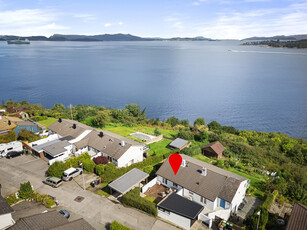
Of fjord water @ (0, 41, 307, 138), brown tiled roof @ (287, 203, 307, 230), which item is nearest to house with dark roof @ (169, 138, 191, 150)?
brown tiled roof @ (287, 203, 307, 230)

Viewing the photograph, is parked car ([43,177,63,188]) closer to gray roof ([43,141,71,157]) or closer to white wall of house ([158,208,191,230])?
gray roof ([43,141,71,157])

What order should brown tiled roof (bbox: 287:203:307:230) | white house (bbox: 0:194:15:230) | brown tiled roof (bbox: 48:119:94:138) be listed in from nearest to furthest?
brown tiled roof (bbox: 287:203:307:230) < white house (bbox: 0:194:15:230) < brown tiled roof (bbox: 48:119:94:138)

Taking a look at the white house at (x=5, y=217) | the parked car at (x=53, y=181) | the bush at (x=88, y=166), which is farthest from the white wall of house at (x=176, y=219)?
the white house at (x=5, y=217)

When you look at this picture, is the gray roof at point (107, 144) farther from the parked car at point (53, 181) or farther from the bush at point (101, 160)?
the parked car at point (53, 181)

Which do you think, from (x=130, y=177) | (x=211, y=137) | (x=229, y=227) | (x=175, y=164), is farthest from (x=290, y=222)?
(x=211, y=137)

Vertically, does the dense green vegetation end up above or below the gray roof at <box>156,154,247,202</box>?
below

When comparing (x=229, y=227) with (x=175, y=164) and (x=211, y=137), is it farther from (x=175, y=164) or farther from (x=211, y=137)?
(x=211, y=137)

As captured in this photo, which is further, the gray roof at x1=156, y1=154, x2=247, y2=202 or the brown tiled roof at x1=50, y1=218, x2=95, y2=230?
the gray roof at x1=156, y1=154, x2=247, y2=202
